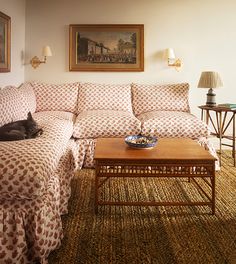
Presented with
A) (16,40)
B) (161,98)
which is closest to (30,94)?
(16,40)

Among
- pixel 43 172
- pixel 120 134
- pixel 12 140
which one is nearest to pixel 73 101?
pixel 120 134

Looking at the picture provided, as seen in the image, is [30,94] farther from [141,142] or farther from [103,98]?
[141,142]

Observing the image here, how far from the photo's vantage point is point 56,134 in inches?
113

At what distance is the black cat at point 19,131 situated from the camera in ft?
8.00

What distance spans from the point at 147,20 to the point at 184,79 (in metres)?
0.99

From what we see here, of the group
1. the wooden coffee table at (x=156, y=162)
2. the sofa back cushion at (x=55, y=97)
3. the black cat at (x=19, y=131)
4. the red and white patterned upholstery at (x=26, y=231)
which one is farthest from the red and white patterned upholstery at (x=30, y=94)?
the red and white patterned upholstery at (x=26, y=231)

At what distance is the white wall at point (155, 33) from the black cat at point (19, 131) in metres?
2.04

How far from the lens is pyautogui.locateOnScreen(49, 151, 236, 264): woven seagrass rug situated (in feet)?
6.26

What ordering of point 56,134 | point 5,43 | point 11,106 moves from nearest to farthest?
point 56,134 → point 11,106 → point 5,43

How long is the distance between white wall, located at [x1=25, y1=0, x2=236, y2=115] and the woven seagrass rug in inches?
80.9

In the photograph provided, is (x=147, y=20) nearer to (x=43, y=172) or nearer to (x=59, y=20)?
(x=59, y=20)

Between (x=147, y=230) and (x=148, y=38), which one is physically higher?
(x=148, y=38)

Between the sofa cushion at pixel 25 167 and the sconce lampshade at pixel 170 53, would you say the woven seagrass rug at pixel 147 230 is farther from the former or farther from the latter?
the sconce lampshade at pixel 170 53

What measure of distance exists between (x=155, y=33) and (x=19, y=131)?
9.12 ft
